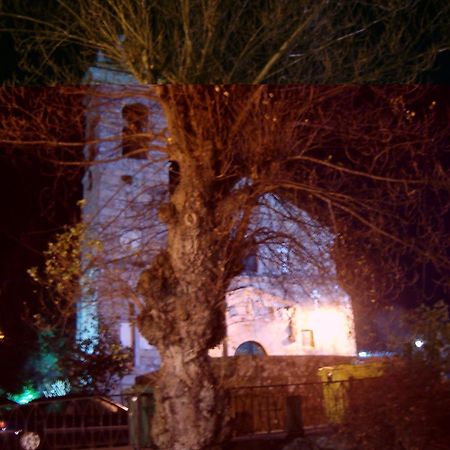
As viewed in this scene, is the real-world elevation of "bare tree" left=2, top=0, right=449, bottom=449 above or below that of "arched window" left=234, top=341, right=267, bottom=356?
above

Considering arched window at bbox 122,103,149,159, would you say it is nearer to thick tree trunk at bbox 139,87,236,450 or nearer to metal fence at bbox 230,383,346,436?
thick tree trunk at bbox 139,87,236,450

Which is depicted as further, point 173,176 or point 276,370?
point 276,370

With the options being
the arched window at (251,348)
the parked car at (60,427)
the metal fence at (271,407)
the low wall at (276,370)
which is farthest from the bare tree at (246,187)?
the arched window at (251,348)

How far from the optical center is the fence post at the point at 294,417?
11906 mm

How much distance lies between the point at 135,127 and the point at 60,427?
4994 millimetres

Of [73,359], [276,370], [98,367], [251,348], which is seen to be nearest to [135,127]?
[276,370]

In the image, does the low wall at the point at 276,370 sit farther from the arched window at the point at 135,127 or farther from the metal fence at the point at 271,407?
the arched window at the point at 135,127

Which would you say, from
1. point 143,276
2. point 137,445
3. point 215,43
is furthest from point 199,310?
point 215,43

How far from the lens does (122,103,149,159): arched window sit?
33.4 ft

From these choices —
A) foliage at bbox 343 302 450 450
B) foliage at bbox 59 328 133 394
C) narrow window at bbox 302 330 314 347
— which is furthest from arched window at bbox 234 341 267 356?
foliage at bbox 343 302 450 450

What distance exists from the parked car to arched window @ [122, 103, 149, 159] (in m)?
3.99

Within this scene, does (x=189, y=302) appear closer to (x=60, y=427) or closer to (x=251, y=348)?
(x=60, y=427)

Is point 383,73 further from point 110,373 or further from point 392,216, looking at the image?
point 110,373

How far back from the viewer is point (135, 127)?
10719mm
